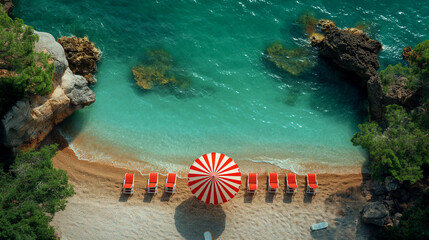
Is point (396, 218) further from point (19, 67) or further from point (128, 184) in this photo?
point (19, 67)

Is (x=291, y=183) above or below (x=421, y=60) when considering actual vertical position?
below

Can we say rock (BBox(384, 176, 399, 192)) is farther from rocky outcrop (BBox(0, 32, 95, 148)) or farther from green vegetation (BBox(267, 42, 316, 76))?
rocky outcrop (BBox(0, 32, 95, 148))

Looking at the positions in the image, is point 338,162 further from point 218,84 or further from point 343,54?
point 218,84

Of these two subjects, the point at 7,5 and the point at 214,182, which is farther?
the point at 7,5

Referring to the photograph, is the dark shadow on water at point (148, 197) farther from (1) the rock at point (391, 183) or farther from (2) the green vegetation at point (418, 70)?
(2) the green vegetation at point (418, 70)

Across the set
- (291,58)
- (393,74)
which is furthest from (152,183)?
(393,74)

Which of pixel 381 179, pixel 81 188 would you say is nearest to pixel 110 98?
pixel 81 188

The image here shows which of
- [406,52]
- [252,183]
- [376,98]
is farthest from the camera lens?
[406,52]

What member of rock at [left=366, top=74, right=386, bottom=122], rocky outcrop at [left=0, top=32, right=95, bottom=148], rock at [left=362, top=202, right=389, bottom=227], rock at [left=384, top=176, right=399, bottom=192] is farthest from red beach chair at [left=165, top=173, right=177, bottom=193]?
rock at [left=366, top=74, right=386, bottom=122]
